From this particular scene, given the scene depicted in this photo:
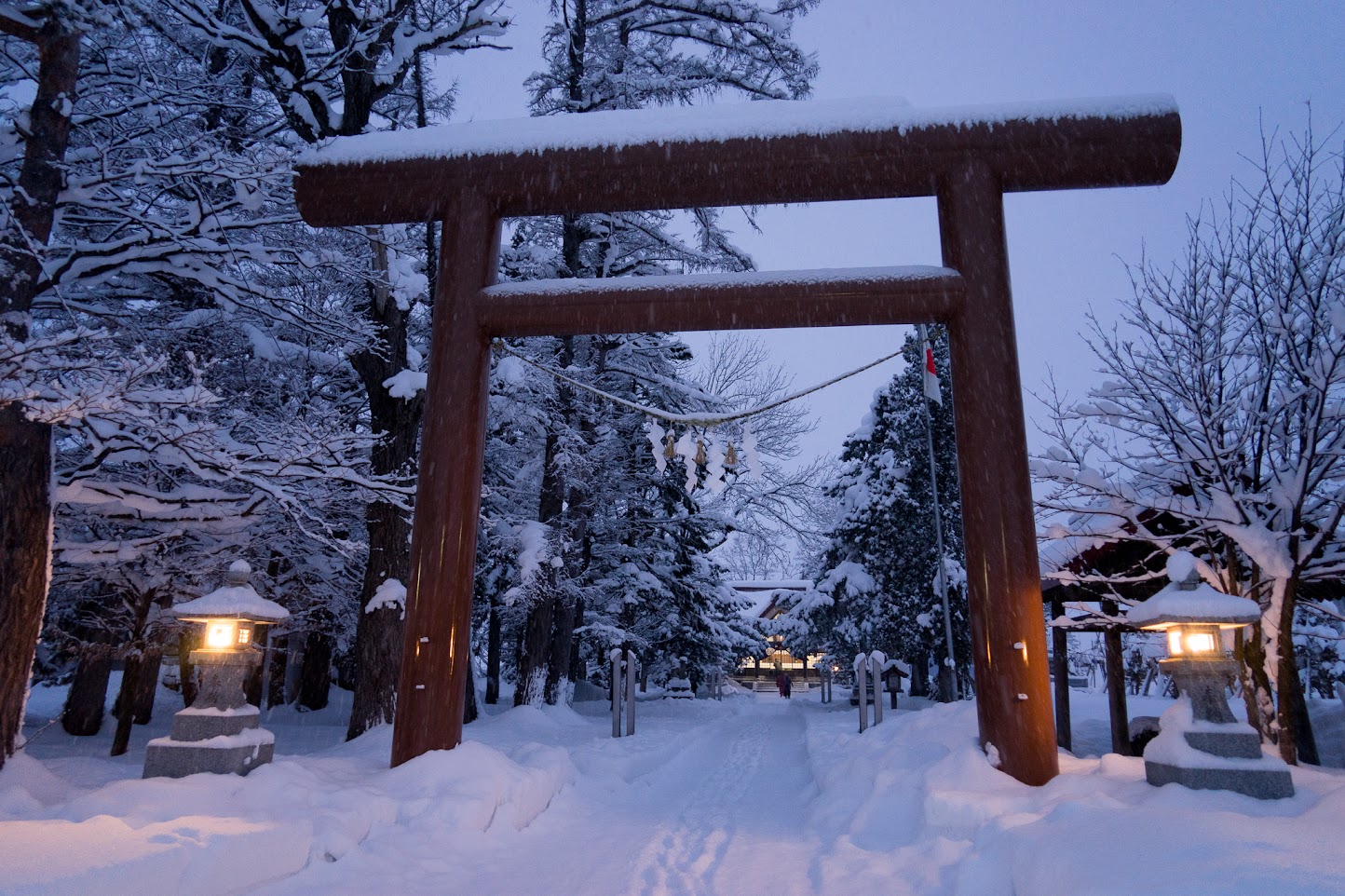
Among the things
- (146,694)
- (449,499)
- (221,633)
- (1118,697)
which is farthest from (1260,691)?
(146,694)

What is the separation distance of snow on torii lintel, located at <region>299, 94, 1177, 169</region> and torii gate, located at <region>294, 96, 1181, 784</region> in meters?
0.02

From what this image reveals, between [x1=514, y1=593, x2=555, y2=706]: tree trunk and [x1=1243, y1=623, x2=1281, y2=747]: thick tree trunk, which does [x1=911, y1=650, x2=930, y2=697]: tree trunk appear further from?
[x1=1243, y1=623, x2=1281, y2=747]: thick tree trunk

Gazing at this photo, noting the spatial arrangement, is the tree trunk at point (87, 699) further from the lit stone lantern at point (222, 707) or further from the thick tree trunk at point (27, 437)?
the lit stone lantern at point (222, 707)

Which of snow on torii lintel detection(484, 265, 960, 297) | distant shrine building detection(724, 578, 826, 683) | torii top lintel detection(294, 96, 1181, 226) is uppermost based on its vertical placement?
torii top lintel detection(294, 96, 1181, 226)

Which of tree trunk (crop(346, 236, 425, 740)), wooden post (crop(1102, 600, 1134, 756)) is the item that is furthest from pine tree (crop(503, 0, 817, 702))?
wooden post (crop(1102, 600, 1134, 756))

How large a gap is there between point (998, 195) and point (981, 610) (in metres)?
3.93

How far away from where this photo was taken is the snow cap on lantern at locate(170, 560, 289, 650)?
6441mm

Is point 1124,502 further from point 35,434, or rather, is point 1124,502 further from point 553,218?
point 553,218

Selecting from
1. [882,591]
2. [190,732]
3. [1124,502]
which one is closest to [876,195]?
[1124,502]

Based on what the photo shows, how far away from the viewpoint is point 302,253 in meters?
8.90

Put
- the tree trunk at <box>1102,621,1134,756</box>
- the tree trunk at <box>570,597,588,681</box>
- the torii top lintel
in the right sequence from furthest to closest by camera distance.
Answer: the tree trunk at <box>570,597,588,681</box> → the tree trunk at <box>1102,621,1134,756</box> → the torii top lintel

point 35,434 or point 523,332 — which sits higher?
point 523,332

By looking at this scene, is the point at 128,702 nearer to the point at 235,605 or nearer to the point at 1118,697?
the point at 235,605

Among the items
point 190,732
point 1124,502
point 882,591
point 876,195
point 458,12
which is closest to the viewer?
point 190,732
